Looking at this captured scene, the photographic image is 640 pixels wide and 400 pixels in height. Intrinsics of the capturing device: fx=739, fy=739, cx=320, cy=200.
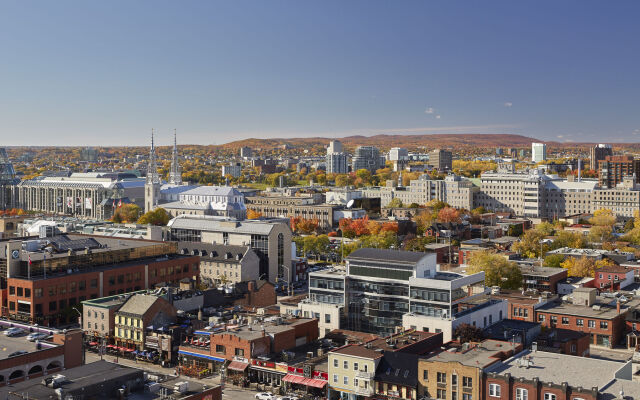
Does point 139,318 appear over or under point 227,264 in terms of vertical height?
under

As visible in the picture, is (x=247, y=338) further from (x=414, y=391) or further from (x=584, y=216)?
(x=584, y=216)

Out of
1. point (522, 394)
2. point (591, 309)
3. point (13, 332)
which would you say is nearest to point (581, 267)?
point (591, 309)

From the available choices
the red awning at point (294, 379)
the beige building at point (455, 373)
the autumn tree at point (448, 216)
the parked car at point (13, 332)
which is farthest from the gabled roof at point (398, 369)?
the autumn tree at point (448, 216)

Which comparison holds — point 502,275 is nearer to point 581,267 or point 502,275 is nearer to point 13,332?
point 581,267

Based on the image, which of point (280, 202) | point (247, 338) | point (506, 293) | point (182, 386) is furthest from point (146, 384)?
point (280, 202)

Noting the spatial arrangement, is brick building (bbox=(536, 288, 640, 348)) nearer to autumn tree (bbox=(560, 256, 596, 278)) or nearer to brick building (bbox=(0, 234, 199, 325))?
autumn tree (bbox=(560, 256, 596, 278))
